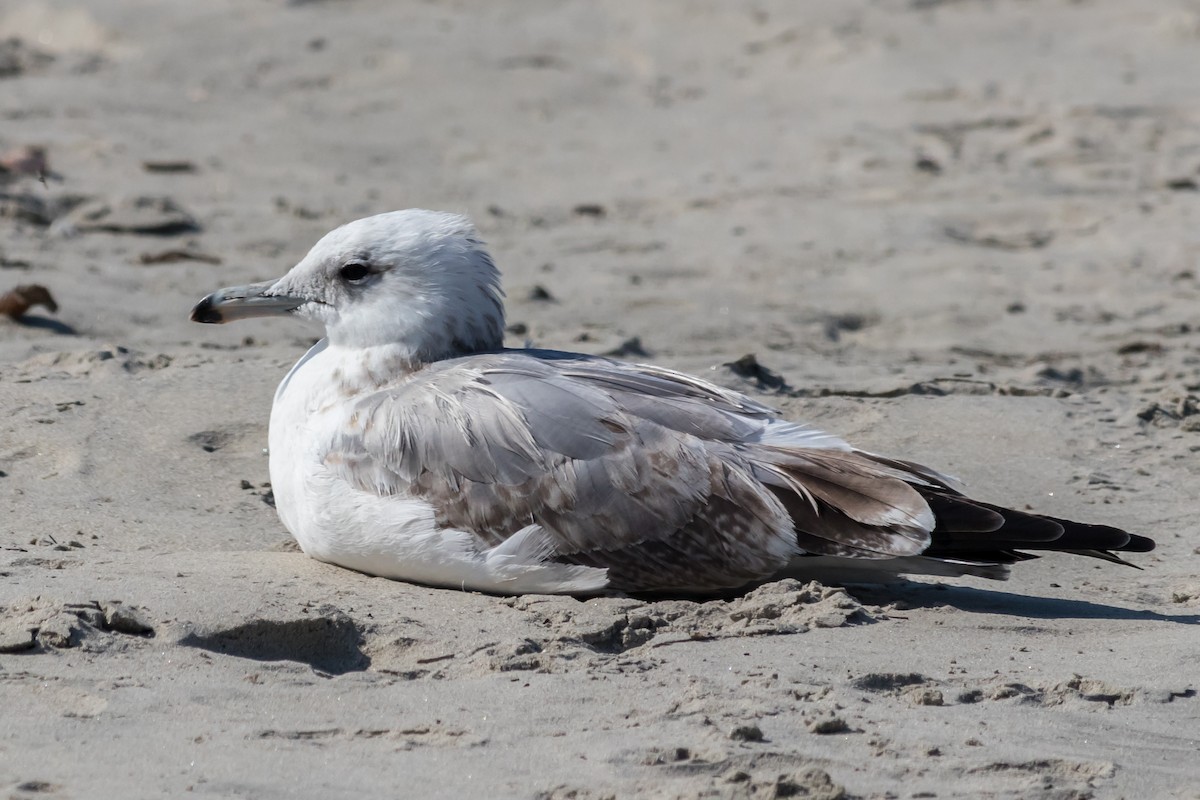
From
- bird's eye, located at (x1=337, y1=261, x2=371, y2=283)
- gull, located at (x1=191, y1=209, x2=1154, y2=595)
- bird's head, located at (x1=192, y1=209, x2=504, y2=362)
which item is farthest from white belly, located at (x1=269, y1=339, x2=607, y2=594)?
bird's eye, located at (x1=337, y1=261, x2=371, y2=283)

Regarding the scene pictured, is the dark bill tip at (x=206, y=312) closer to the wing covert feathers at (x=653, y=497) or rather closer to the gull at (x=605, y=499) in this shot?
the gull at (x=605, y=499)

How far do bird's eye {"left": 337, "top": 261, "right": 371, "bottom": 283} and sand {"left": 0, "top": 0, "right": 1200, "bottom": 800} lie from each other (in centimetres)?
79

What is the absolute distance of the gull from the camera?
4500 millimetres

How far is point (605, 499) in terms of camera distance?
4.52 metres

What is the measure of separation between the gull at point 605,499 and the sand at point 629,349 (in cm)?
12

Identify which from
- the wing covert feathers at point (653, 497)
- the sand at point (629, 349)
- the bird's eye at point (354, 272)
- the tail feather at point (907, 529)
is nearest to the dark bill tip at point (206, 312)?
the bird's eye at point (354, 272)

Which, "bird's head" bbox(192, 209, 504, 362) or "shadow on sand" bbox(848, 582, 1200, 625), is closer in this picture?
"shadow on sand" bbox(848, 582, 1200, 625)

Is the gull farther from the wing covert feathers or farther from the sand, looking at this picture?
the sand

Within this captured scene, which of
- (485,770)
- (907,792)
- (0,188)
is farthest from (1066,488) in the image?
(0,188)

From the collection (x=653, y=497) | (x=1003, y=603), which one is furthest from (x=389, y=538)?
(x=1003, y=603)

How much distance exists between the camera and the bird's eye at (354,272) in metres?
5.02

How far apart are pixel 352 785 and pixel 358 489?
153 centimetres

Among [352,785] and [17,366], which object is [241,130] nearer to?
[17,366]

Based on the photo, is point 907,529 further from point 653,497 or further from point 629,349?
point 629,349
